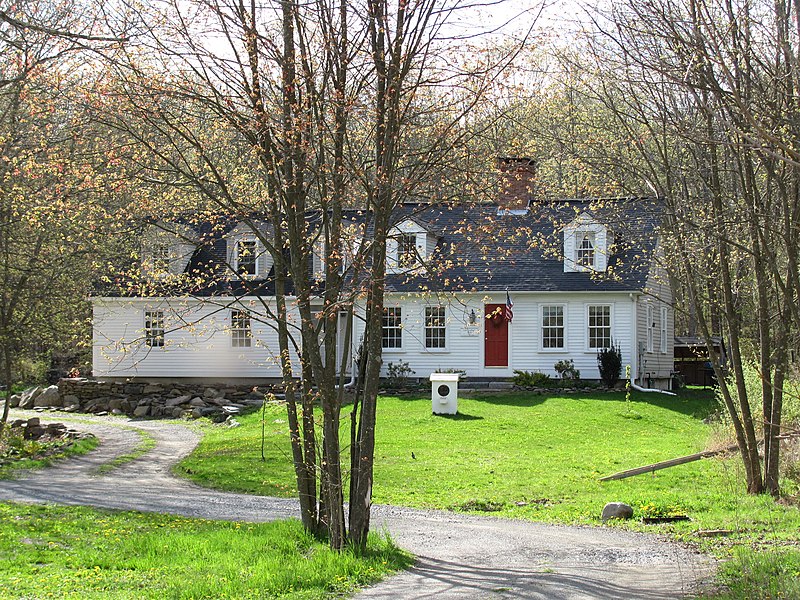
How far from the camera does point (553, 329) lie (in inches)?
1252

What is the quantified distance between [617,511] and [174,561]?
22.3 feet

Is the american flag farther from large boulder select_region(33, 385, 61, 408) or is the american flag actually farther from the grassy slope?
large boulder select_region(33, 385, 61, 408)

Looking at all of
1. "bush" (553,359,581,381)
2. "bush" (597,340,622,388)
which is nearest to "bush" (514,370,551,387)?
"bush" (553,359,581,381)

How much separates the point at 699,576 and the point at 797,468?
6.72 metres

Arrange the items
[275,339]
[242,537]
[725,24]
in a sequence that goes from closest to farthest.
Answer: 1. [242,537]
2. [725,24]
3. [275,339]

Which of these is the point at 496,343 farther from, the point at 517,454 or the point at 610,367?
the point at 517,454

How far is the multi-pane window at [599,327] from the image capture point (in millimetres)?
31422

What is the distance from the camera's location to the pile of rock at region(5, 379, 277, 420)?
30812 mm

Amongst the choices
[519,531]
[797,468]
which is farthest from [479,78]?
[797,468]

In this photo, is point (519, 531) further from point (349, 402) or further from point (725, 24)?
point (349, 402)

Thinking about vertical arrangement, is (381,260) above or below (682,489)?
above

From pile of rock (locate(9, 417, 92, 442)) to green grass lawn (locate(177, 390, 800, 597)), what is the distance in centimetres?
329

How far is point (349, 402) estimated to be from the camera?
28.3m

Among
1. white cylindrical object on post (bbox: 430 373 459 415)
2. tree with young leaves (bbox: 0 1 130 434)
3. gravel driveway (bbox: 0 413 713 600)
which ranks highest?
tree with young leaves (bbox: 0 1 130 434)
